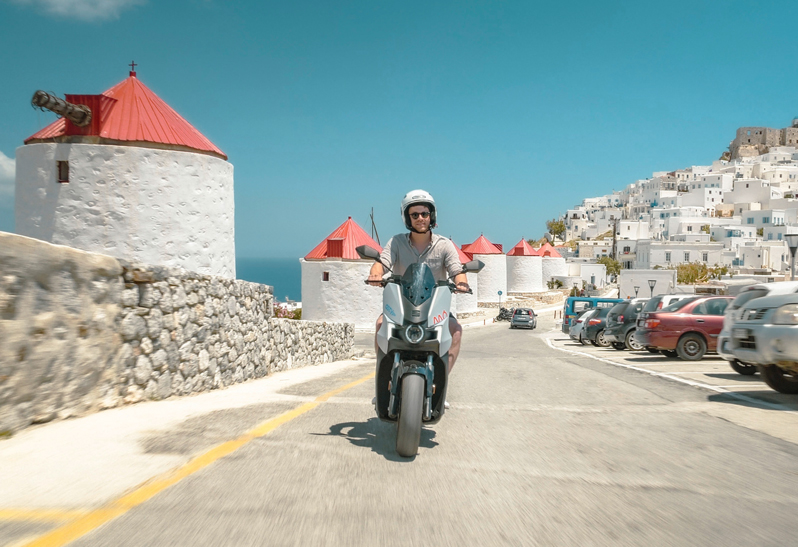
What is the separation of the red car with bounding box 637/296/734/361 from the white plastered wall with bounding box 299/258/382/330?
3119 cm

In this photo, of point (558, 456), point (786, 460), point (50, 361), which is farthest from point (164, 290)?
point (786, 460)

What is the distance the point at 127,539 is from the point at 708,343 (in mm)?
15216

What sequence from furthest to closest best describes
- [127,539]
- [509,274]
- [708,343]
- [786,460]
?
[509,274] < [708,343] < [786,460] < [127,539]

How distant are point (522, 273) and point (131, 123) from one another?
7685 cm

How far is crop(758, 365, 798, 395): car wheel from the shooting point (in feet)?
28.6

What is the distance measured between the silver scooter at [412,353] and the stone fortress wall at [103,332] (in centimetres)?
268

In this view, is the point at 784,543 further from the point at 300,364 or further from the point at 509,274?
the point at 509,274

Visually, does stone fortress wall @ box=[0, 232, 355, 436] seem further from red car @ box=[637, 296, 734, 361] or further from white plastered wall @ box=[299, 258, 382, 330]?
white plastered wall @ box=[299, 258, 382, 330]

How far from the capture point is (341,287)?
152ft

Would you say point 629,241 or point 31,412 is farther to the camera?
point 629,241

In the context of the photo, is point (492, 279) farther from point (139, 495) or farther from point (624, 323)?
point (139, 495)

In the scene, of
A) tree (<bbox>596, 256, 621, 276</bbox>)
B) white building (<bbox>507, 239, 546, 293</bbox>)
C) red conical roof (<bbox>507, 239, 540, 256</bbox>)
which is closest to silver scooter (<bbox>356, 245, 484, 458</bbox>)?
white building (<bbox>507, 239, 546, 293</bbox>)

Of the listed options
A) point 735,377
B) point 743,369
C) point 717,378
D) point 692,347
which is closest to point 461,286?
point 717,378

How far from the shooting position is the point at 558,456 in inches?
196
